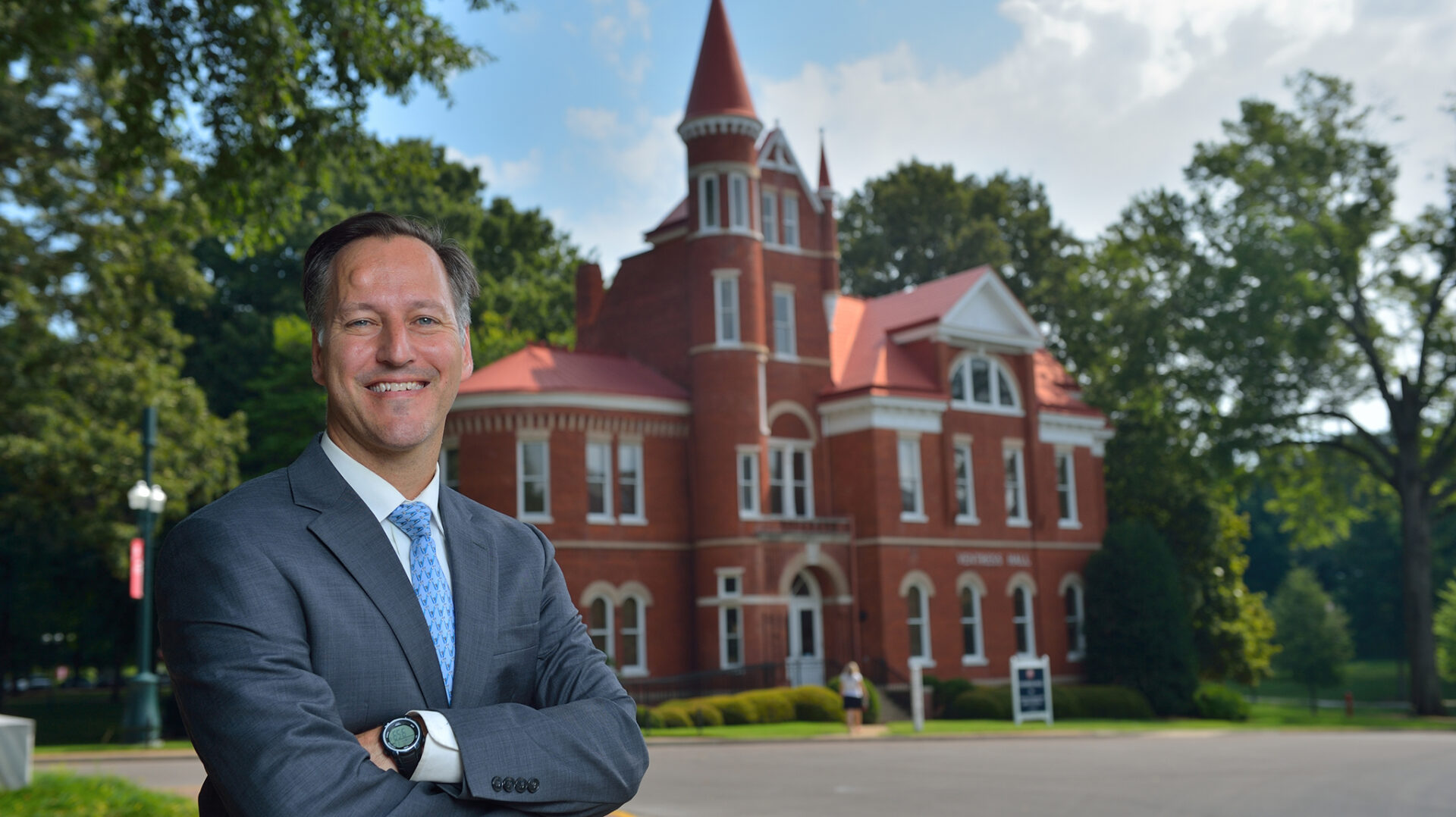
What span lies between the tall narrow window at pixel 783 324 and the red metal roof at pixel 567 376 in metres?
3.20

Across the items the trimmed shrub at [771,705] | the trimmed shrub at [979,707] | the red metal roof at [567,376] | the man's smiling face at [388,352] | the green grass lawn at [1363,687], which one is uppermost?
the red metal roof at [567,376]

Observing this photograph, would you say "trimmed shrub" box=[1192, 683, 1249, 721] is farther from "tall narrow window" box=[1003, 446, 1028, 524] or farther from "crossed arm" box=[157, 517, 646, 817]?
"crossed arm" box=[157, 517, 646, 817]

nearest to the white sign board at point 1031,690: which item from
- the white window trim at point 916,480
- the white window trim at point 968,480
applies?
the white window trim at point 916,480

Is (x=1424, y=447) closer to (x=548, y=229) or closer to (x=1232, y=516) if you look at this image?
(x=1232, y=516)

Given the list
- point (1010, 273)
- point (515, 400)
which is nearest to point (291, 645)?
point (515, 400)

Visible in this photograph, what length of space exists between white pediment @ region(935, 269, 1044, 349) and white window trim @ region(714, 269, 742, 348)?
663 centimetres

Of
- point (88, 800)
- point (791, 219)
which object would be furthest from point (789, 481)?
point (88, 800)

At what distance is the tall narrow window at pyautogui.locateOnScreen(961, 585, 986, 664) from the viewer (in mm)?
37344

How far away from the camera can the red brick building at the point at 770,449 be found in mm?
32469

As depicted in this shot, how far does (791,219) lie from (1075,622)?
1563cm

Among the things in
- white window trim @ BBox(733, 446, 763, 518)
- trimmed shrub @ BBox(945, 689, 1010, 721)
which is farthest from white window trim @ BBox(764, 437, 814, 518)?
trimmed shrub @ BBox(945, 689, 1010, 721)

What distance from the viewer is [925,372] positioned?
3766 cm

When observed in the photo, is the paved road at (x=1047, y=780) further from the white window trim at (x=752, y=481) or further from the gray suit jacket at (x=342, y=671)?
the gray suit jacket at (x=342, y=671)

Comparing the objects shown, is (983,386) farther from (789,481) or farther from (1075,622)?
(1075,622)
